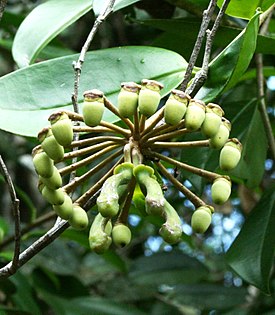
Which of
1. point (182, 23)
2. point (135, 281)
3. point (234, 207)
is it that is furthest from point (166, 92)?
point (234, 207)

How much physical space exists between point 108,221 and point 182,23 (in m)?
0.46

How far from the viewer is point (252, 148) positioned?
1.24m

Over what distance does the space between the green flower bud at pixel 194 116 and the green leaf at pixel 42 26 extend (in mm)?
427

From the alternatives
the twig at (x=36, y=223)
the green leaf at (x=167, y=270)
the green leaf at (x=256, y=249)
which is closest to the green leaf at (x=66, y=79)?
the green leaf at (x=256, y=249)

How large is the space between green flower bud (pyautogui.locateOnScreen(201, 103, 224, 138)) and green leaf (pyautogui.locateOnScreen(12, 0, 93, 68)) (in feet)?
1.39

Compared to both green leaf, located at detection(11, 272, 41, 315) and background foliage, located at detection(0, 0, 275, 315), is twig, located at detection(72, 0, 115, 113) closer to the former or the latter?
background foliage, located at detection(0, 0, 275, 315)

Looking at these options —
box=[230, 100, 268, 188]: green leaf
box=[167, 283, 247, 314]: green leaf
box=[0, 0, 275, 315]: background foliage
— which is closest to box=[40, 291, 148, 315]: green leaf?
box=[0, 0, 275, 315]: background foliage

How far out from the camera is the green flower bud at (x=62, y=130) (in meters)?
0.64

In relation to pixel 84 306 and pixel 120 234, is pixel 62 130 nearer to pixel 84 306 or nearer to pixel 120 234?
pixel 120 234

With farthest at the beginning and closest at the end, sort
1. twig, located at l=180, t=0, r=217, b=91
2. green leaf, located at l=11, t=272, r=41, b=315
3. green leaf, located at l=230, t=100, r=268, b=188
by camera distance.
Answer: green leaf, located at l=11, t=272, r=41, b=315
green leaf, located at l=230, t=100, r=268, b=188
twig, located at l=180, t=0, r=217, b=91

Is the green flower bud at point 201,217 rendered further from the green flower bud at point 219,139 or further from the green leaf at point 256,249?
the green leaf at point 256,249

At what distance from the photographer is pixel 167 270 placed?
5.93 ft

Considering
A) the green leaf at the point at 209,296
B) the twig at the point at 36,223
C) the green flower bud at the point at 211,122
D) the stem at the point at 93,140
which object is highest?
the green flower bud at the point at 211,122

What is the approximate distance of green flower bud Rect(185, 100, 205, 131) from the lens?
25.7 inches
